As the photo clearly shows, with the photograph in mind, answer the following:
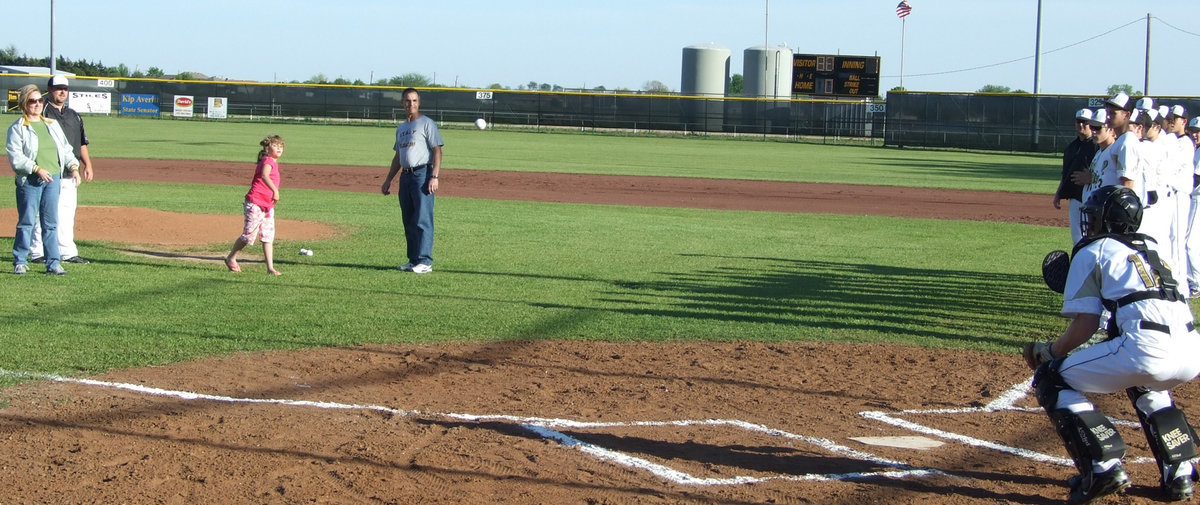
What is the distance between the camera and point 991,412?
21.0 ft

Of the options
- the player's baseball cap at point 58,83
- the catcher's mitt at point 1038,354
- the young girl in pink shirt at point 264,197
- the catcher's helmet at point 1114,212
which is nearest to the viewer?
the catcher's helmet at point 1114,212

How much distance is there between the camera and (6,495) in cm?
455

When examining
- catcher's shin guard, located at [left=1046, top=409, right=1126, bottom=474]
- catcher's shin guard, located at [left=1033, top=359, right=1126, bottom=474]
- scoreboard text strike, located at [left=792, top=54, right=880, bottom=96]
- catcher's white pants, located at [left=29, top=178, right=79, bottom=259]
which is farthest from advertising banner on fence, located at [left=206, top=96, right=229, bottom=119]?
catcher's shin guard, located at [left=1046, top=409, right=1126, bottom=474]

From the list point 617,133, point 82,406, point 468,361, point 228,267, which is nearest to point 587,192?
point 228,267

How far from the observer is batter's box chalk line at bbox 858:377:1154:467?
18.1 ft

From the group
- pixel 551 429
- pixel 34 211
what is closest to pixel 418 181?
pixel 34 211

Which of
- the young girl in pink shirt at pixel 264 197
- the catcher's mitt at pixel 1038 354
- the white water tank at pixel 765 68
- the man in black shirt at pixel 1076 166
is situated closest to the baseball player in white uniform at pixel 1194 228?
the man in black shirt at pixel 1076 166

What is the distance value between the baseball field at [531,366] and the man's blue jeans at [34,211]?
0.47 meters

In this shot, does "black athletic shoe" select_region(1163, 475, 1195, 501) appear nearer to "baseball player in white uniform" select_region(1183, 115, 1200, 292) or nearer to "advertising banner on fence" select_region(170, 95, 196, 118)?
"baseball player in white uniform" select_region(1183, 115, 1200, 292)

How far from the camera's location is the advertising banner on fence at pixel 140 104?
60125 mm

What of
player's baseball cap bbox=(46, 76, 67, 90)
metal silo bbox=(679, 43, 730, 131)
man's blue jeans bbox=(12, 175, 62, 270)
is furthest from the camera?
metal silo bbox=(679, 43, 730, 131)

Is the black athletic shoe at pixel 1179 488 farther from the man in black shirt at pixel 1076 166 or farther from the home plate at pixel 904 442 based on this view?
the man in black shirt at pixel 1076 166

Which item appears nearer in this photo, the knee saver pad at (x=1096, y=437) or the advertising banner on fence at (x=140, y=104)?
the knee saver pad at (x=1096, y=437)

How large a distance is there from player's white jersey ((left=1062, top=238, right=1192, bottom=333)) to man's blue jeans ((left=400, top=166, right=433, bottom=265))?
25.0 ft
